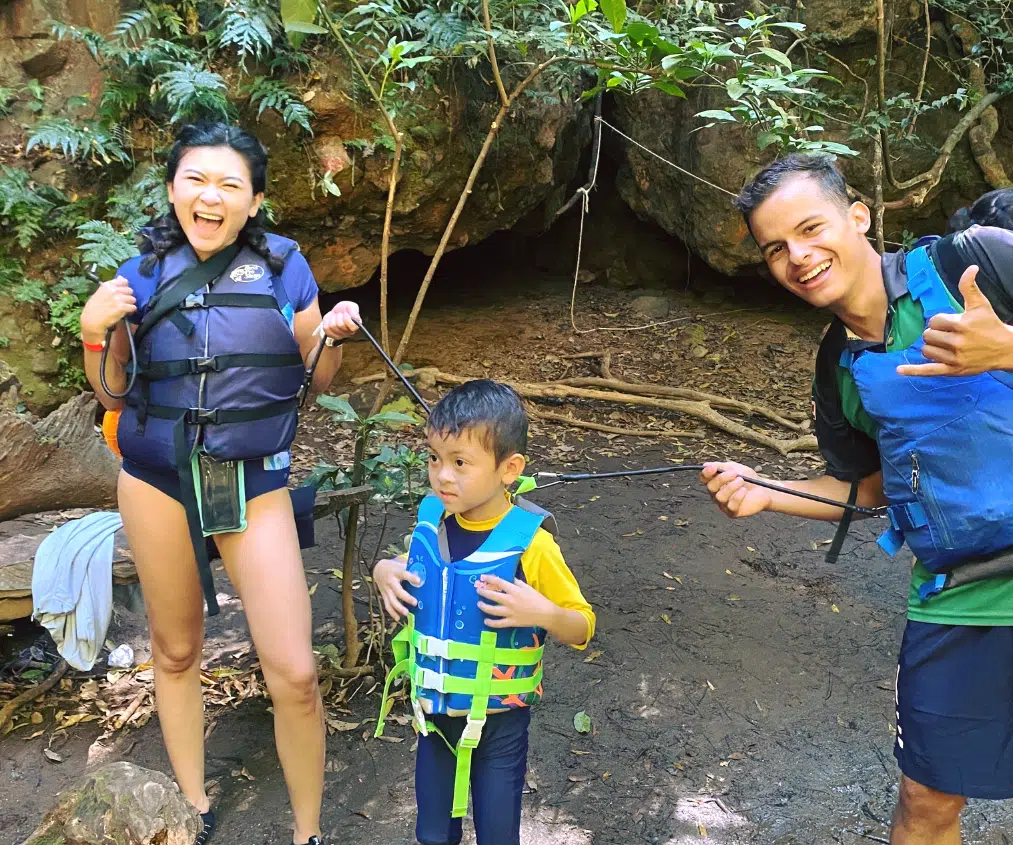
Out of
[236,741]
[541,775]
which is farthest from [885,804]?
[236,741]

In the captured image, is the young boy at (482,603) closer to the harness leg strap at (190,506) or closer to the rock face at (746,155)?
the harness leg strap at (190,506)

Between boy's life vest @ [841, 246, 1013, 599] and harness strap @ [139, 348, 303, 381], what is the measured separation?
1.52m

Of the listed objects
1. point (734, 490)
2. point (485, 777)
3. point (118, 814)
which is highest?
point (734, 490)

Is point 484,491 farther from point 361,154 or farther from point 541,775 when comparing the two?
point 361,154

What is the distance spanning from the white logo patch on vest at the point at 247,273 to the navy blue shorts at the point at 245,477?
0.50 metres

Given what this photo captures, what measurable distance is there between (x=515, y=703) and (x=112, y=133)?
4.68 m

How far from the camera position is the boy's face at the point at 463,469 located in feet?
5.88

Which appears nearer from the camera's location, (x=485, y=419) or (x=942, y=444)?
(x=942, y=444)

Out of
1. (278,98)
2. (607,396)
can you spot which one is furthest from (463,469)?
(607,396)

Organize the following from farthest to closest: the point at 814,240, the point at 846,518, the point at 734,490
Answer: the point at 846,518
the point at 734,490
the point at 814,240

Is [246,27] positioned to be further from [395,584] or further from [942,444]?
[942,444]

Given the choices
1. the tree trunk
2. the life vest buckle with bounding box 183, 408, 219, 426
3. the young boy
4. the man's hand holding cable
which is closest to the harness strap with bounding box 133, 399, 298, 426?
the life vest buckle with bounding box 183, 408, 219, 426

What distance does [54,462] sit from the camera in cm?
295

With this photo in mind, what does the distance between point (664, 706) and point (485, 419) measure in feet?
6.63
